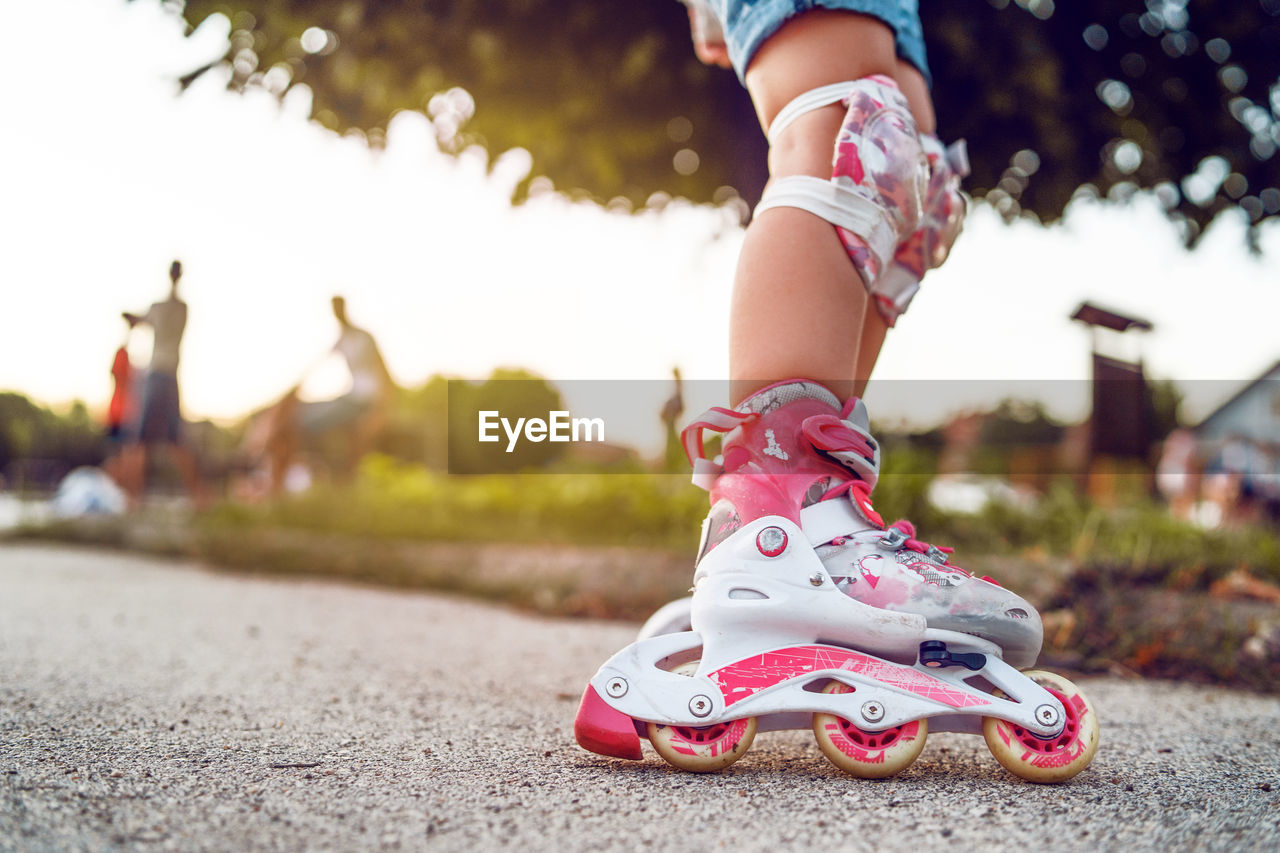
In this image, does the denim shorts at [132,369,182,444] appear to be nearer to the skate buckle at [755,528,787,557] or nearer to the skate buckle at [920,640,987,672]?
the skate buckle at [755,528,787,557]

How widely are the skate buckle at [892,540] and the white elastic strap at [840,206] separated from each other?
0.39 metres

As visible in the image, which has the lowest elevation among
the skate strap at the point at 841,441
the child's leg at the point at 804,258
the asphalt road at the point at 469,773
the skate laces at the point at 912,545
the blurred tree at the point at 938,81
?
the asphalt road at the point at 469,773

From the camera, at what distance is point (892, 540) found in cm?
113

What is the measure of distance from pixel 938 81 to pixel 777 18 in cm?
179

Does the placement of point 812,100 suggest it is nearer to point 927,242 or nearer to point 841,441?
point 927,242

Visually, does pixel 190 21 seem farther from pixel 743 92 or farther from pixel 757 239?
pixel 757 239

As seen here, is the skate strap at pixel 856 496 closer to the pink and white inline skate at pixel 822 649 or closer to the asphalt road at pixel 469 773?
the pink and white inline skate at pixel 822 649

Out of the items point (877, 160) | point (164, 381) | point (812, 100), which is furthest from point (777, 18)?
point (164, 381)

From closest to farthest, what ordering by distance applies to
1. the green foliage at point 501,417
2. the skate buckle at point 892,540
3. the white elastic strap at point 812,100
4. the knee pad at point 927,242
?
1. the skate buckle at point 892,540
2. the white elastic strap at point 812,100
3. the knee pad at point 927,242
4. the green foliage at point 501,417

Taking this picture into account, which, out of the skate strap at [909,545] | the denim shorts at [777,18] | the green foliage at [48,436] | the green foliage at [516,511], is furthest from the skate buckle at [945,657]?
the green foliage at [48,436]

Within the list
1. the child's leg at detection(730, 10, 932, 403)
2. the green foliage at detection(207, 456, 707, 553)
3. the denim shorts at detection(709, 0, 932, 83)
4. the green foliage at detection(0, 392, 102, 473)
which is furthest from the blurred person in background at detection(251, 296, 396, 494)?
the green foliage at detection(0, 392, 102, 473)

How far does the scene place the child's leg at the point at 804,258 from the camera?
1.16 meters

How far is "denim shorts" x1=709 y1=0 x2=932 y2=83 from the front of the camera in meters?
1.23

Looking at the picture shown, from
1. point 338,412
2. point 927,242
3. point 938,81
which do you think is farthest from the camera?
point 338,412
